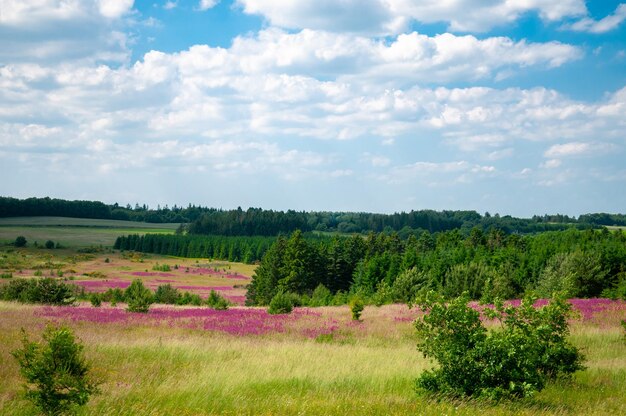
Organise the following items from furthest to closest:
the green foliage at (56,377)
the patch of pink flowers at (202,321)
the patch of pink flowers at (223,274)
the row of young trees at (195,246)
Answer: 1. the row of young trees at (195,246)
2. the patch of pink flowers at (223,274)
3. the patch of pink flowers at (202,321)
4. the green foliage at (56,377)

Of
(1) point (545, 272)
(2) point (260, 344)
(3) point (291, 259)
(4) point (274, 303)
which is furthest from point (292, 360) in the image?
(3) point (291, 259)

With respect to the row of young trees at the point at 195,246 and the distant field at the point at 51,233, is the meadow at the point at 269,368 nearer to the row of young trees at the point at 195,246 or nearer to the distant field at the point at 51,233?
the row of young trees at the point at 195,246

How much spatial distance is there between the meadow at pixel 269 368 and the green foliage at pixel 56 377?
17.2 inches

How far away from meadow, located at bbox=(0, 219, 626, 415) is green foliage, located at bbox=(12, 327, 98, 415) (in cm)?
44

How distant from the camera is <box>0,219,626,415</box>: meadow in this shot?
10227 millimetres

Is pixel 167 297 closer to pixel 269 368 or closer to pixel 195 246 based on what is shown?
pixel 269 368

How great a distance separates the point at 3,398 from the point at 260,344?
10.3 meters

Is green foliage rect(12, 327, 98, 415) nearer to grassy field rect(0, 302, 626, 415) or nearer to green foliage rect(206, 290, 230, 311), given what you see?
grassy field rect(0, 302, 626, 415)

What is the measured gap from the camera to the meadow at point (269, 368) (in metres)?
10.2

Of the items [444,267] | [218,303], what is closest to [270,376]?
[218,303]

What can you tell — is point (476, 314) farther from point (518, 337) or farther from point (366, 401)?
point (366, 401)

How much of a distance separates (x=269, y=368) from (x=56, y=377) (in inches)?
237

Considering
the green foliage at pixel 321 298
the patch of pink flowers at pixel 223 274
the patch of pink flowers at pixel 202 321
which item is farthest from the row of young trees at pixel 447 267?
the patch of pink flowers at pixel 223 274

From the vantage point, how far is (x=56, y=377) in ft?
30.2
